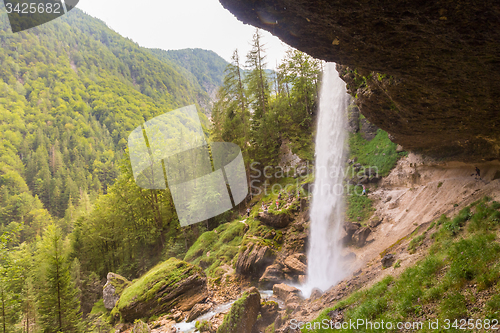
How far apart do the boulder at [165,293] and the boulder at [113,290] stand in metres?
2.64

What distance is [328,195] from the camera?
62.2ft

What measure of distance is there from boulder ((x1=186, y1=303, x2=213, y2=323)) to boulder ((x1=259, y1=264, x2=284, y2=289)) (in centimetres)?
369

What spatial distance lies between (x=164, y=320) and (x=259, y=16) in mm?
15827

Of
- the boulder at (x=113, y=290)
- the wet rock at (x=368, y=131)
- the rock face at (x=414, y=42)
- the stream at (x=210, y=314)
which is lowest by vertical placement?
the boulder at (x=113, y=290)

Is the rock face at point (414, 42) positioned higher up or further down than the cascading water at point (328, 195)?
higher up

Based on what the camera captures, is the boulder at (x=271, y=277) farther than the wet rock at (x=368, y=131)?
No

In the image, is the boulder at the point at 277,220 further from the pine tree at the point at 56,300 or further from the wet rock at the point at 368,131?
the pine tree at the point at 56,300

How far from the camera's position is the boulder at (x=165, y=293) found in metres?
14.2

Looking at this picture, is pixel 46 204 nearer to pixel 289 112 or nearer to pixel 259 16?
pixel 289 112

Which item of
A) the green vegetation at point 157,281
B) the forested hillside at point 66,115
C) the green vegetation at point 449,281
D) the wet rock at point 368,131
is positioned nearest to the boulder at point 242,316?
the green vegetation at point 449,281

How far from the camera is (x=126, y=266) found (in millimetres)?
25188

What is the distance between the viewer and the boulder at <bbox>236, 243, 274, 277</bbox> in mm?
16172

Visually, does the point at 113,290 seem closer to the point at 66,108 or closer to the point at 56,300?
the point at 56,300

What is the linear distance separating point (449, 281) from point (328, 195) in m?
13.5
